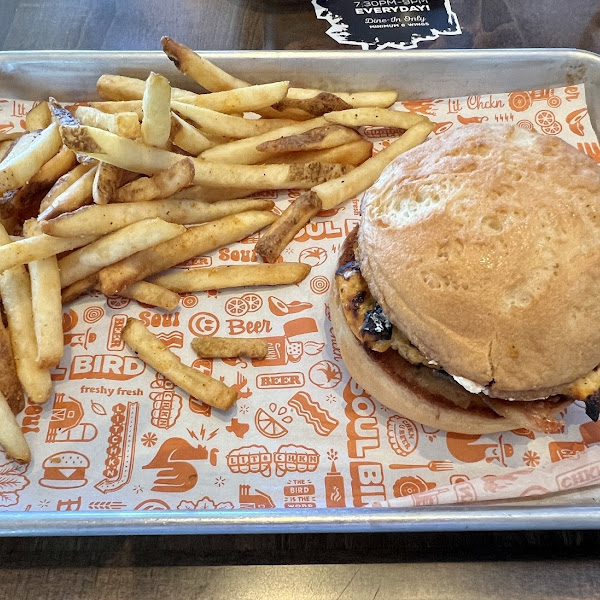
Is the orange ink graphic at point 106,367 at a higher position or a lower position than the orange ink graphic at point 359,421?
lower

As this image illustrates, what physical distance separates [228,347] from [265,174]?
2.81ft

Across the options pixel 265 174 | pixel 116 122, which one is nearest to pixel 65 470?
pixel 116 122

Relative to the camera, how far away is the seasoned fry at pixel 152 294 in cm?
246

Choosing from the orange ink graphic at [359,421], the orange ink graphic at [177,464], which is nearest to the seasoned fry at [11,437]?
the orange ink graphic at [177,464]

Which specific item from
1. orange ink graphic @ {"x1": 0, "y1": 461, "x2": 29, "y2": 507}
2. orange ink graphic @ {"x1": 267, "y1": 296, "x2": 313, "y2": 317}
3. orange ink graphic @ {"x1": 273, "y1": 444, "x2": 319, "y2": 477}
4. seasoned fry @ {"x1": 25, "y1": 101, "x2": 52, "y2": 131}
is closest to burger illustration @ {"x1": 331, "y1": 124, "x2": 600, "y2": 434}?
orange ink graphic @ {"x1": 273, "y1": 444, "x2": 319, "y2": 477}

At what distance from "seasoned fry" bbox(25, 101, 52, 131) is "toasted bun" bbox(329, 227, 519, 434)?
1.76 m

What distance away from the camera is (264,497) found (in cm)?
212

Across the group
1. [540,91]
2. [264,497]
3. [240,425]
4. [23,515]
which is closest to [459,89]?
[540,91]

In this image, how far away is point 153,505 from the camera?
208cm

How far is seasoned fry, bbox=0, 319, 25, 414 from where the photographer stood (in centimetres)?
220

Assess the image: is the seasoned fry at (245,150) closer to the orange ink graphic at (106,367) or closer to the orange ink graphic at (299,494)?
the orange ink graphic at (106,367)

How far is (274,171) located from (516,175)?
1.18m

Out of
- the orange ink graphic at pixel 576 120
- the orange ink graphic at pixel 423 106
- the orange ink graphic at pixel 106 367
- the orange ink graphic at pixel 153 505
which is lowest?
the orange ink graphic at pixel 153 505

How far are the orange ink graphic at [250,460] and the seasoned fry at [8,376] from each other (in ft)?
2.89
